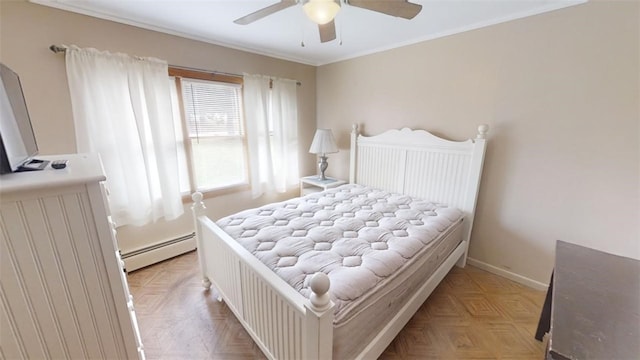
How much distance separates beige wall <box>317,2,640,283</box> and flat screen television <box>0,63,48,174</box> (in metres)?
2.86

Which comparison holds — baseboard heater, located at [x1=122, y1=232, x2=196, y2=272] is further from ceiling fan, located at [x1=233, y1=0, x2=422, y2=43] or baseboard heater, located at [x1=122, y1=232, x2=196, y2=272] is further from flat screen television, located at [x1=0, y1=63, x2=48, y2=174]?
ceiling fan, located at [x1=233, y1=0, x2=422, y2=43]

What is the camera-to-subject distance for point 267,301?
4.26ft

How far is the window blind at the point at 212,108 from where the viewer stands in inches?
103

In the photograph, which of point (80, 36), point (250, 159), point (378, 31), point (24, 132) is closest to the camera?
point (24, 132)

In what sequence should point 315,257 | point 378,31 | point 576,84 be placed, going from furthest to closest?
1. point 378,31
2. point 576,84
3. point 315,257

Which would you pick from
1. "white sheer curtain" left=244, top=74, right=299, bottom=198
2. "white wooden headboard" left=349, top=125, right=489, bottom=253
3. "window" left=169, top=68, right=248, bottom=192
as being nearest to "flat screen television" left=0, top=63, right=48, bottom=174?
"window" left=169, top=68, right=248, bottom=192

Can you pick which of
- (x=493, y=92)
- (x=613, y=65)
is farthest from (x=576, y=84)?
(x=493, y=92)

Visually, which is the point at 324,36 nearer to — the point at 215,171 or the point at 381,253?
the point at 381,253

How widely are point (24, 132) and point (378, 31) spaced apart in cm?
253

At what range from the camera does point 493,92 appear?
2.17m

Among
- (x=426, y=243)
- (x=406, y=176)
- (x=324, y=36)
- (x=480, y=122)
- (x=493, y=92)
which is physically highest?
(x=324, y=36)

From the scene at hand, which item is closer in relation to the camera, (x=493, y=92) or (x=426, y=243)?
(x=426, y=243)

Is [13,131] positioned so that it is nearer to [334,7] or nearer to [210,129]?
[334,7]

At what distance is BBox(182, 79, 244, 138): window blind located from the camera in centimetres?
260
